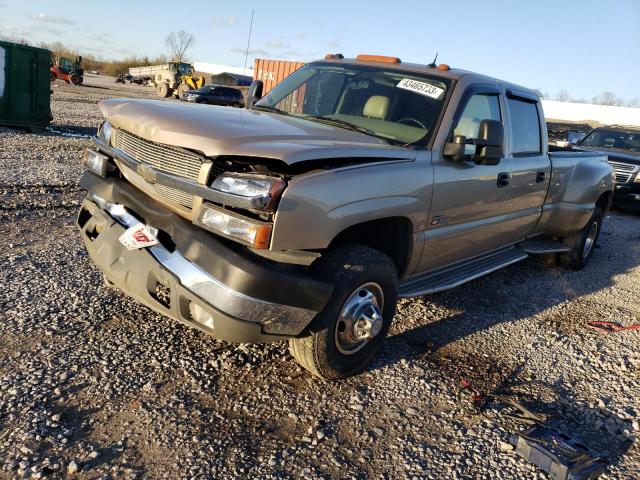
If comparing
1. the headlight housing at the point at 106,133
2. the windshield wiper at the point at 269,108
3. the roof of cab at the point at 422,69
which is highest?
the roof of cab at the point at 422,69

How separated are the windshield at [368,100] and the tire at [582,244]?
3.36m

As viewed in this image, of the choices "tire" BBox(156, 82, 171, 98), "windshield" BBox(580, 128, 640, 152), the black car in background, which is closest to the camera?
"windshield" BBox(580, 128, 640, 152)

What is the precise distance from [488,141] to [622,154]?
9149 mm

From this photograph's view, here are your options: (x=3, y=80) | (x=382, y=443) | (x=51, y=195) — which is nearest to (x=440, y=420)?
(x=382, y=443)

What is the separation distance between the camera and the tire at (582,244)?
6281 millimetres

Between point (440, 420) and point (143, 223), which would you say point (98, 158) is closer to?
point (143, 223)

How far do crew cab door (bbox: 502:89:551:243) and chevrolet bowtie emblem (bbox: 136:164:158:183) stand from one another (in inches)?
117

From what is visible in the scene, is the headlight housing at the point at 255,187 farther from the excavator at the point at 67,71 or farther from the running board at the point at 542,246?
the excavator at the point at 67,71

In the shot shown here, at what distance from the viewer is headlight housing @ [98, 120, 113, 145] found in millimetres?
3522

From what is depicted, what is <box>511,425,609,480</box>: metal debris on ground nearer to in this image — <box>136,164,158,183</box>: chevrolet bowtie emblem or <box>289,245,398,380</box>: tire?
<box>289,245,398,380</box>: tire

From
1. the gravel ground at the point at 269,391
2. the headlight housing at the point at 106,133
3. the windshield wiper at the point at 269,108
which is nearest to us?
the gravel ground at the point at 269,391

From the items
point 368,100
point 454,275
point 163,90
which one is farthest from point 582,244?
point 163,90

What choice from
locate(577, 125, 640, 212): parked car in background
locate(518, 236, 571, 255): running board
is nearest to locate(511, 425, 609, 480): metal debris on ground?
locate(518, 236, 571, 255): running board

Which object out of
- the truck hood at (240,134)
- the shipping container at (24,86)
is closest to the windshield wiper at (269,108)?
the truck hood at (240,134)
